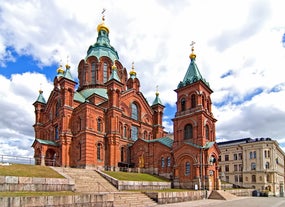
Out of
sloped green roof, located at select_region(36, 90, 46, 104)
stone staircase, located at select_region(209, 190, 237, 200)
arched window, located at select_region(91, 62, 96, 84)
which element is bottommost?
stone staircase, located at select_region(209, 190, 237, 200)

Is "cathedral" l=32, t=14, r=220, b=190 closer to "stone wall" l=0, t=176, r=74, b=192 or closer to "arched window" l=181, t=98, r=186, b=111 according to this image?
"arched window" l=181, t=98, r=186, b=111

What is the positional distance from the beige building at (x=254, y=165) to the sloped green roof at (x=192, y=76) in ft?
107

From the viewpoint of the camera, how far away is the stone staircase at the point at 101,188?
22312mm

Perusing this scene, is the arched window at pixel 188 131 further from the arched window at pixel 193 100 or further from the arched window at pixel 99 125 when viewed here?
the arched window at pixel 99 125

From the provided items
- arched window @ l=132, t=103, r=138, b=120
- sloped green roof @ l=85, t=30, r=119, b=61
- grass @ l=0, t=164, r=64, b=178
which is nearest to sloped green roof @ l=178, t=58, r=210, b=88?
arched window @ l=132, t=103, r=138, b=120

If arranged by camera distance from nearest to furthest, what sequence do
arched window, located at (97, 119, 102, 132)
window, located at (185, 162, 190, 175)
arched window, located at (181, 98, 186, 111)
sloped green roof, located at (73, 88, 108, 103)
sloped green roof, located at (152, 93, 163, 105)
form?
1. window, located at (185, 162, 190, 175)
2. arched window, located at (97, 119, 102, 132)
3. arched window, located at (181, 98, 186, 111)
4. sloped green roof, located at (73, 88, 108, 103)
5. sloped green roof, located at (152, 93, 163, 105)

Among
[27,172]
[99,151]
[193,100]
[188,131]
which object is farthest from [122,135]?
[27,172]

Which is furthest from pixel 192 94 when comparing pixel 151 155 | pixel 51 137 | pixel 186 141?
pixel 51 137

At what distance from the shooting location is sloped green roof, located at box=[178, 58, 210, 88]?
39.8 m

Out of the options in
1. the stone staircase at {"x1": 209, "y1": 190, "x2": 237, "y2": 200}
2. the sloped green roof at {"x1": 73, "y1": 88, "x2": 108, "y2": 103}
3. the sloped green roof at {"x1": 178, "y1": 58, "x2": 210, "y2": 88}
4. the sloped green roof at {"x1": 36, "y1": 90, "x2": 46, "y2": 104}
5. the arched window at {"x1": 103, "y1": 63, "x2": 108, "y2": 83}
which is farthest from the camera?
the arched window at {"x1": 103, "y1": 63, "x2": 108, "y2": 83}

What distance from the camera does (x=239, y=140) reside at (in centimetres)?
7369

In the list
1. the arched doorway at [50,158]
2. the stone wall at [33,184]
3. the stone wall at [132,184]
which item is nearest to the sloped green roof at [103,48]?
the arched doorway at [50,158]

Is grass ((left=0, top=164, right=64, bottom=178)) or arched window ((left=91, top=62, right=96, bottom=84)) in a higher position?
arched window ((left=91, top=62, right=96, bottom=84))

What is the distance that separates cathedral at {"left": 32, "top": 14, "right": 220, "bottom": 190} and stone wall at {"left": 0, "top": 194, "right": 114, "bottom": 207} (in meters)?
17.4
